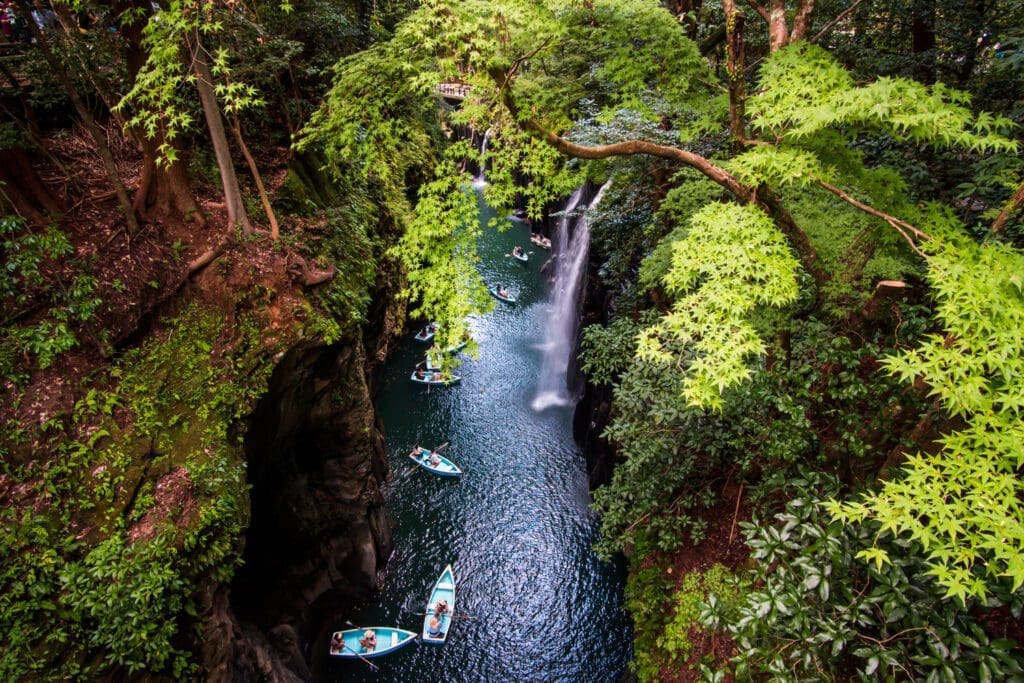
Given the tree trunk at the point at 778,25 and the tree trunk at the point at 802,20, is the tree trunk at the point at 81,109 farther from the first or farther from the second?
the tree trunk at the point at 802,20

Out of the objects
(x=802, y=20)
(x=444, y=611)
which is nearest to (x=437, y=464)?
(x=444, y=611)

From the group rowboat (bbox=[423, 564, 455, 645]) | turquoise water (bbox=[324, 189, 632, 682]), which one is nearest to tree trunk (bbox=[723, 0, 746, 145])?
turquoise water (bbox=[324, 189, 632, 682])

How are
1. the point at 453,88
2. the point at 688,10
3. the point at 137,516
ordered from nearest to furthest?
1. the point at 137,516
2. the point at 688,10
3. the point at 453,88

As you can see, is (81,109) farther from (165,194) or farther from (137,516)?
(137,516)

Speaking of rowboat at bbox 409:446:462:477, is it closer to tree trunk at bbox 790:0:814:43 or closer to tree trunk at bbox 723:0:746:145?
tree trunk at bbox 723:0:746:145

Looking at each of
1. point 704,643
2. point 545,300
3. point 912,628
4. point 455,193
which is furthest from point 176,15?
point 545,300
